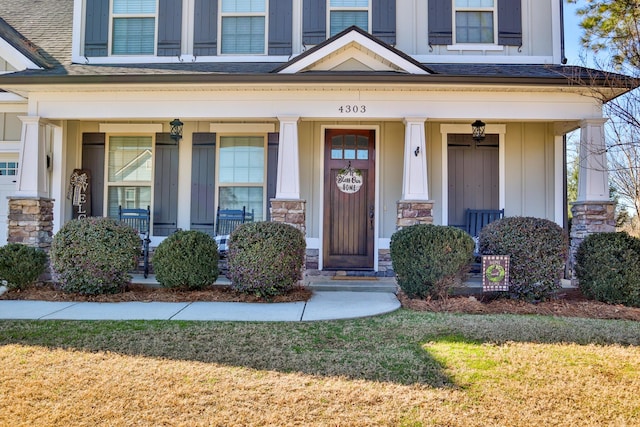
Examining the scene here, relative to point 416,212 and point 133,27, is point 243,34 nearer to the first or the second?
point 133,27

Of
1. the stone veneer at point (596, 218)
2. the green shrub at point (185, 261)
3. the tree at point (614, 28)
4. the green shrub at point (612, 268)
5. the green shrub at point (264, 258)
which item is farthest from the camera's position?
the stone veneer at point (596, 218)

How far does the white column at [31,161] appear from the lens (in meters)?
6.59

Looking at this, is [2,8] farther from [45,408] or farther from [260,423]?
[260,423]

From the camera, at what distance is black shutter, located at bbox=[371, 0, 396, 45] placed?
7492mm

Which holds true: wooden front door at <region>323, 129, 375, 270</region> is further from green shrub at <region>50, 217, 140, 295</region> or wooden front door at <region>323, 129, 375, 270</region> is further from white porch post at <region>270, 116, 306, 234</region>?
green shrub at <region>50, 217, 140, 295</region>

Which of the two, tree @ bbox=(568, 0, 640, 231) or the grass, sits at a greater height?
tree @ bbox=(568, 0, 640, 231)

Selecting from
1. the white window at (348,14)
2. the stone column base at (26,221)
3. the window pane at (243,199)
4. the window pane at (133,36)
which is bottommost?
the stone column base at (26,221)

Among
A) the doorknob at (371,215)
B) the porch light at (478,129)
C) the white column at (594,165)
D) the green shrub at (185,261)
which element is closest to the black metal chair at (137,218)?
the green shrub at (185,261)

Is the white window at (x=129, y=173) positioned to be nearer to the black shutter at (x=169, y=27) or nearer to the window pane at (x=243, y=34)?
the black shutter at (x=169, y=27)

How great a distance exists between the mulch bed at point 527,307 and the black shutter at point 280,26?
192 inches

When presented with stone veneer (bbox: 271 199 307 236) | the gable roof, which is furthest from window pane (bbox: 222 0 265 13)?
stone veneer (bbox: 271 199 307 236)

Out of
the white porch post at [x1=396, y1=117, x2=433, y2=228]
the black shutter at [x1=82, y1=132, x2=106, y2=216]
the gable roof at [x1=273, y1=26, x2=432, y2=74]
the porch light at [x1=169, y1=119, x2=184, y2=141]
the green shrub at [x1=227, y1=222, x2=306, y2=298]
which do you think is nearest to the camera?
the green shrub at [x1=227, y1=222, x2=306, y2=298]

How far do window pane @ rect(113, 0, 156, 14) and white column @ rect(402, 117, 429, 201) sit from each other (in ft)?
16.9

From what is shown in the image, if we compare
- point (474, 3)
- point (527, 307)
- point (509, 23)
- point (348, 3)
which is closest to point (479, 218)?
point (527, 307)
